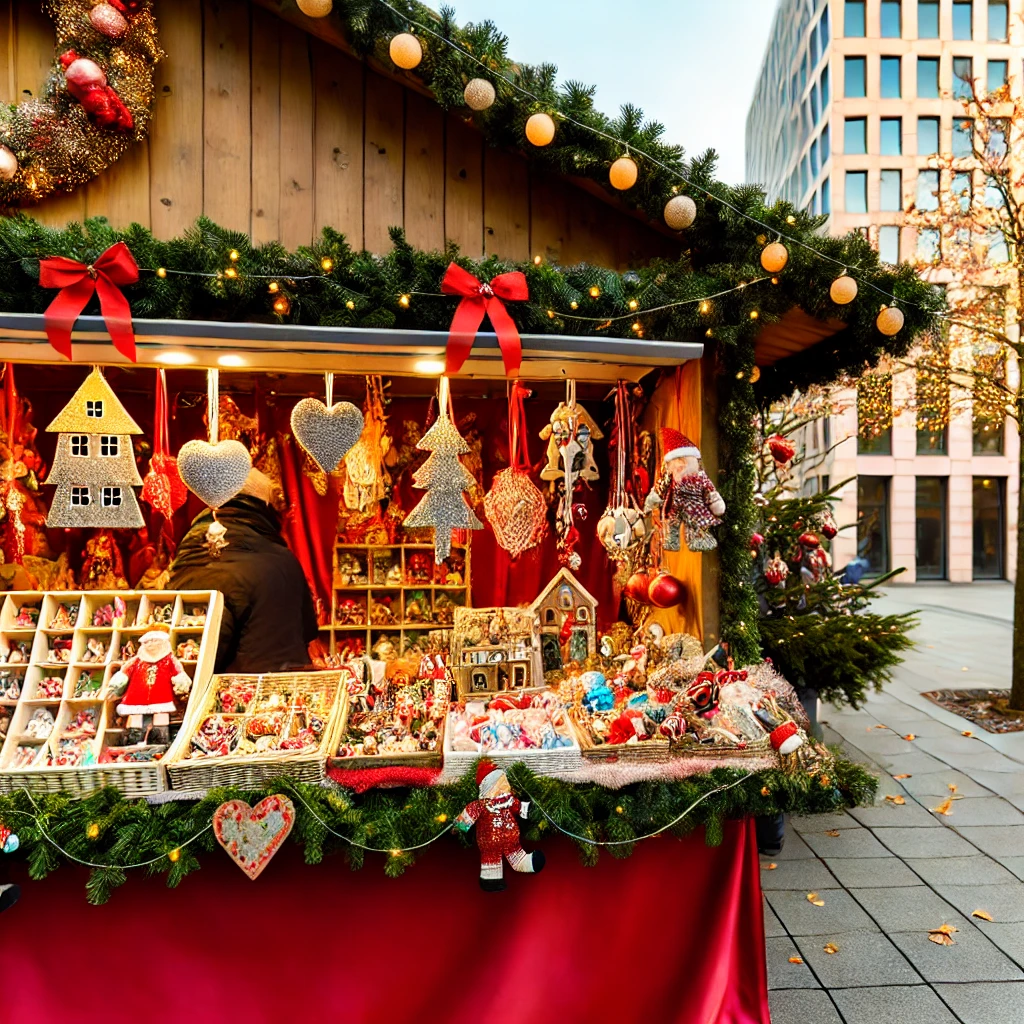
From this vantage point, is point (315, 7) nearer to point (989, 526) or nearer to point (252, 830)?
point (252, 830)

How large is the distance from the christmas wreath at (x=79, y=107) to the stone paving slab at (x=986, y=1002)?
4.64m

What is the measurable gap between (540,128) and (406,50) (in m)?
0.56

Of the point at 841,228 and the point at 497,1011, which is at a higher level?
the point at 841,228

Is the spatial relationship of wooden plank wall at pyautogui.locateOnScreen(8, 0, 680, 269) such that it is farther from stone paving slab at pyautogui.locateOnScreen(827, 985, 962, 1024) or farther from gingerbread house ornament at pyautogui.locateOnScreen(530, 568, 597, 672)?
stone paving slab at pyautogui.locateOnScreen(827, 985, 962, 1024)

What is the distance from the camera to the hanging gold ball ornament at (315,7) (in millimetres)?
2473

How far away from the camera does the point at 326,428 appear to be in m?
2.62

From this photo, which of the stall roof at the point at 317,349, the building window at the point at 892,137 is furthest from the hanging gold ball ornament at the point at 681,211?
the building window at the point at 892,137

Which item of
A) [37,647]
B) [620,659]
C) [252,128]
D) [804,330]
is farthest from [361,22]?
[620,659]

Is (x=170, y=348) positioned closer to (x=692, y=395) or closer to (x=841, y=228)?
(x=692, y=395)

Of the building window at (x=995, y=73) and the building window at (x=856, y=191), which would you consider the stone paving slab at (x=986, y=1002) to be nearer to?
the building window at (x=856, y=191)

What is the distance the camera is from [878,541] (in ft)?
67.0

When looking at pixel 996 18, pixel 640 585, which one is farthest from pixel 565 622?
pixel 996 18

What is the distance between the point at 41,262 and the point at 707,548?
2.61 m

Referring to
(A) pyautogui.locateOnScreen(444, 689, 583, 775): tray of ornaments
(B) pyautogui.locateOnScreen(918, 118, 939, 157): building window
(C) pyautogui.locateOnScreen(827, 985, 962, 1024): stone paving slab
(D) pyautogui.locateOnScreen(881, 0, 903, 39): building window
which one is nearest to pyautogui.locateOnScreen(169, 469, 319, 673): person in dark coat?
(A) pyautogui.locateOnScreen(444, 689, 583, 775): tray of ornaments
